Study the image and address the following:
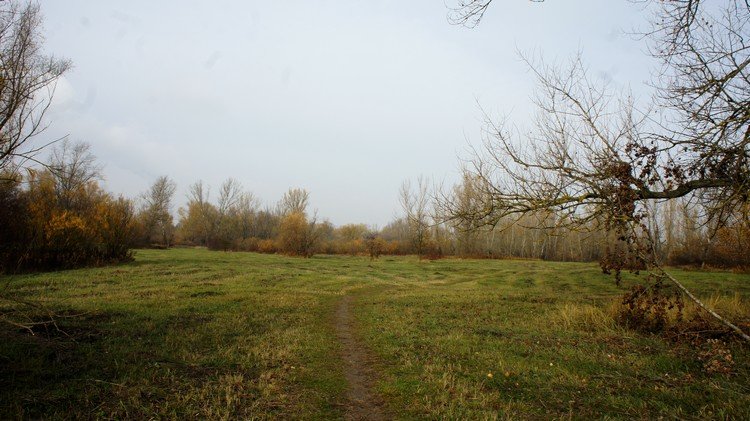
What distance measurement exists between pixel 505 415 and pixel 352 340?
13.7 feet

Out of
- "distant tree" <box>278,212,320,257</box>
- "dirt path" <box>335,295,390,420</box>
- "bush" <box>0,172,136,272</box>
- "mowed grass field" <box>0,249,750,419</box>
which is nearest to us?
"mowed grass field" <box>0,249,750,419</box>

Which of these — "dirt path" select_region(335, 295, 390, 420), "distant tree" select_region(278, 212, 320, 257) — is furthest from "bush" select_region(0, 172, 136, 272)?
"distant tree" select_region(278, 212, 320, 257)

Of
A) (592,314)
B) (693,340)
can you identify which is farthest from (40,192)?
(693,340)

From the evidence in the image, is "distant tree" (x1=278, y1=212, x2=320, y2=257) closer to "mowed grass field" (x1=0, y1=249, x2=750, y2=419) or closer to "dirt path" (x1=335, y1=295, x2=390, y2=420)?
"mowed grass field" (x1=0, y1=249, x2=750, y2=419)

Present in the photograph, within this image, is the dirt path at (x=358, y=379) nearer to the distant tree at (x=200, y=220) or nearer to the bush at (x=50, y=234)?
the bush at (x=50, y=234)

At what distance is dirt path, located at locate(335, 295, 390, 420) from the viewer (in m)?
4.56

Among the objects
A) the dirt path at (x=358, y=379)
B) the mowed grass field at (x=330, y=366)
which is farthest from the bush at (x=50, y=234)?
the dirt path at (x=358, y=379)

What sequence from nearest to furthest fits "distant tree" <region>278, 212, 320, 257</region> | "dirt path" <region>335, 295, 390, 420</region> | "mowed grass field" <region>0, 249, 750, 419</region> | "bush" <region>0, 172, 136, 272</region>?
1. "mowed grass field" <region>0, 249, 750, 419</region>
2. "dirt path" <region>335, 295, 390, 420</region>
3. "bush" <region>0, 172, 136, 272</region>
4. "distant tree" <region>278, 212, 320, 257</region>

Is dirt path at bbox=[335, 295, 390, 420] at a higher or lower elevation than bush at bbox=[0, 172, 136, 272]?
lower

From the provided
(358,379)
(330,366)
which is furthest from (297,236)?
(358,379)

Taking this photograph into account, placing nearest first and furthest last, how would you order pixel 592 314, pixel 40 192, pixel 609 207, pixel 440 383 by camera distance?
pixel 440 383, pixel 609 207, pixel 592 314, pixel 40 192

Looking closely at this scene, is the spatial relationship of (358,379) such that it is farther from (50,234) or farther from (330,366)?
(50,234)

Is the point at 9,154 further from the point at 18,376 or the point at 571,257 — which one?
the point at 571,257

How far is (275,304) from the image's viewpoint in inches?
447
